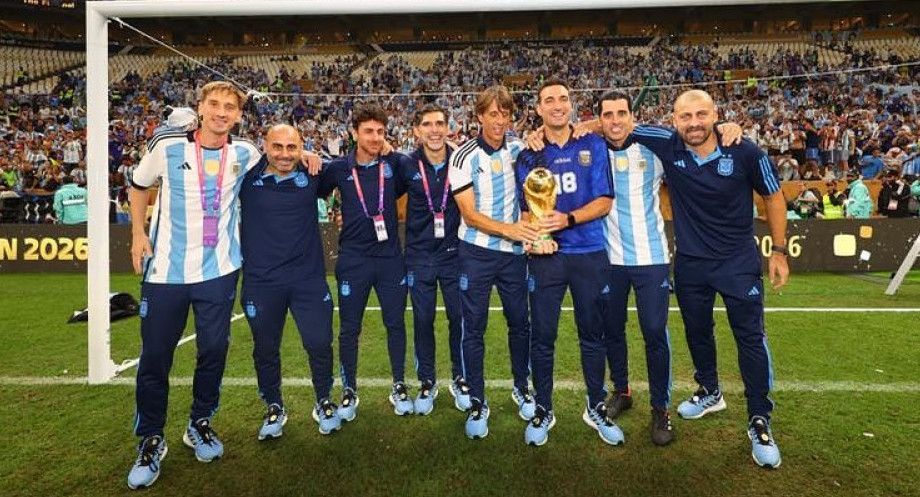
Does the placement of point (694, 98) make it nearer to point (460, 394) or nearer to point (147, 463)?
point (460, 394)

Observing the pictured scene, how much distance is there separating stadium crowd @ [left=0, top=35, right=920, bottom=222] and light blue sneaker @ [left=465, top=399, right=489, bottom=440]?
10054 millimetres

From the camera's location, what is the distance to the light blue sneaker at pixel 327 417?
11.8 ft

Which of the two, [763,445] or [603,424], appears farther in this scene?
[603,424]

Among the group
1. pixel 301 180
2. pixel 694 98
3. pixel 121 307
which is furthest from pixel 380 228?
pixel 121 307

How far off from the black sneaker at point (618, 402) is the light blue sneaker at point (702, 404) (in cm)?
34

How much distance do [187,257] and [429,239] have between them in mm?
1576

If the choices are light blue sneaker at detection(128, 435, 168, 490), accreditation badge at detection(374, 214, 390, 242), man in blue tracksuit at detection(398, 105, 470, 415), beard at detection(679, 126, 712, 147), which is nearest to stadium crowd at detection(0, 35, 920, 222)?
man in blue tracksuit at detection(398, 105, 470, 415)

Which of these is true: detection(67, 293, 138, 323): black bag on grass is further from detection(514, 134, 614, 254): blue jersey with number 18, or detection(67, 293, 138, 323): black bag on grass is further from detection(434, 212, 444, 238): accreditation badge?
detection(514, 134, 614, 254): blue jersey with number 18

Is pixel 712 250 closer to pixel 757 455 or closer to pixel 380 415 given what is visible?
pixel 757 455

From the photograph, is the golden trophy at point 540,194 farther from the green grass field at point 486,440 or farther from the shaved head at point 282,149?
the shaved head at point 282,149

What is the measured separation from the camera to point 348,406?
387 cm

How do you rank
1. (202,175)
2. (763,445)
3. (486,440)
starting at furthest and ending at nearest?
(486,440) < (202,175) < (763,445)

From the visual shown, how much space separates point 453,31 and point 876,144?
22.1 meters

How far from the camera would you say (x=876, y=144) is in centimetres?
1633
